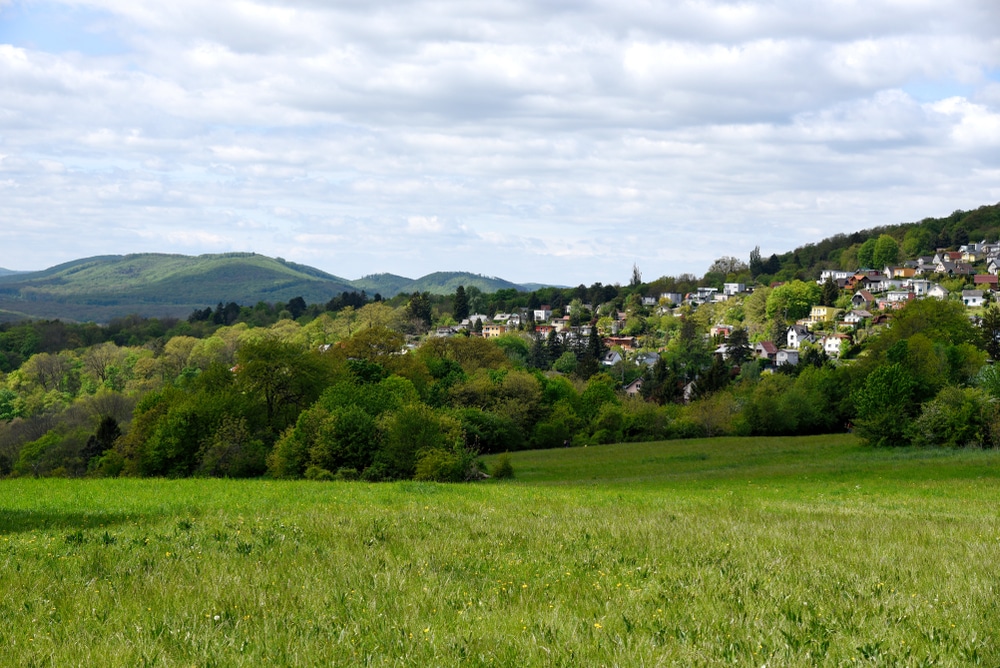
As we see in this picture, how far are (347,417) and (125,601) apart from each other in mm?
41140

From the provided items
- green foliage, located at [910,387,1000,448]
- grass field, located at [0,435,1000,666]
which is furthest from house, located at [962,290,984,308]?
grass field, located at [0,435,1000,666]

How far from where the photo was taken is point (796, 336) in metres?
173

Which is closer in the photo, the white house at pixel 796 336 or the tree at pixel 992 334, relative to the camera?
the tree at pixel 992 334

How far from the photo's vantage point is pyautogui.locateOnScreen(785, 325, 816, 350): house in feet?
560

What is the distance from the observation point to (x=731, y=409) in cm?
8938

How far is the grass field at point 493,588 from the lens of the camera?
7.58 metres

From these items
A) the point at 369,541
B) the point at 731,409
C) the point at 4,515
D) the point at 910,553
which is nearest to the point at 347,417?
the point at 4,515

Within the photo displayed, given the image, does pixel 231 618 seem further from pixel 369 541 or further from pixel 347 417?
pixel 347 417

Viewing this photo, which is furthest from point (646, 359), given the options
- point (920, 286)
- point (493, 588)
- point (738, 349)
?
point (493, 588)

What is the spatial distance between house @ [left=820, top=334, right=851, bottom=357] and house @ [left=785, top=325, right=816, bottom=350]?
819 cm

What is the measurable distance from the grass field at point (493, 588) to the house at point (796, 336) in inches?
6282

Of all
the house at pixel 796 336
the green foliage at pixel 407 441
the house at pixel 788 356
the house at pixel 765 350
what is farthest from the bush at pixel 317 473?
the house at pixel 796 336

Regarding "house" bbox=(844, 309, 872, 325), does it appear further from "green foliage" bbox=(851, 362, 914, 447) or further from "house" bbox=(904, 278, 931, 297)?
"green foliage" bbox=(851, 362, 914, 447)

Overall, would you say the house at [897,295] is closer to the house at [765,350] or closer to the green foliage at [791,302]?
the green foliage at [791,302]
